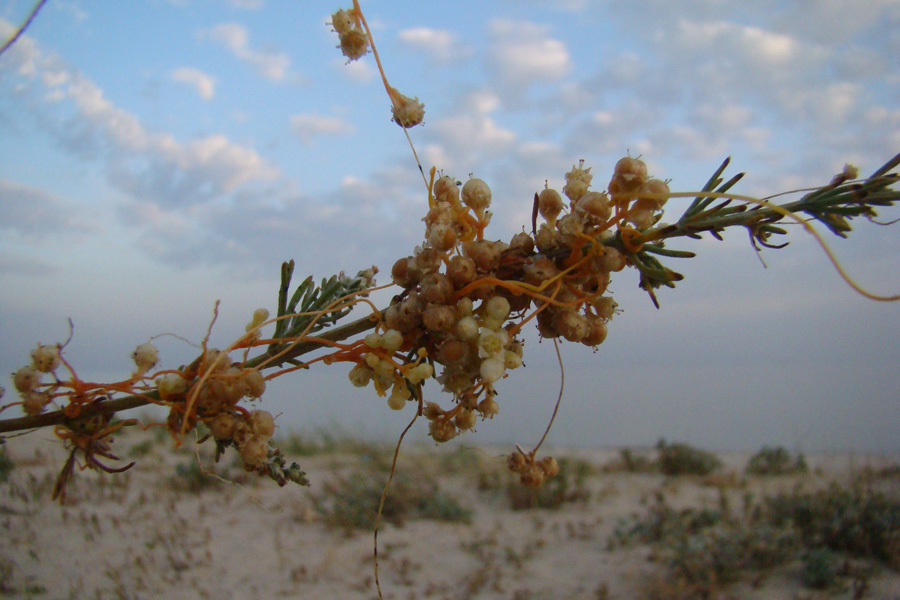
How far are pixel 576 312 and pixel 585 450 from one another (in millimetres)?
9066

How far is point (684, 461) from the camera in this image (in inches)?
290

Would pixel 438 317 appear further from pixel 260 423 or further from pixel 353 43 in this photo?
pixel 353 43

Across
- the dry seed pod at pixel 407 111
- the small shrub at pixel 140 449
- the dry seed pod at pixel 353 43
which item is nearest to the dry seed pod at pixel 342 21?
the dry seed pod at pixel 353 43

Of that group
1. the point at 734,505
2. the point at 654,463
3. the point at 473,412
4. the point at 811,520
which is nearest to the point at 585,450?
the point at 654,463

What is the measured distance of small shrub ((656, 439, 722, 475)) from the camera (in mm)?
7305

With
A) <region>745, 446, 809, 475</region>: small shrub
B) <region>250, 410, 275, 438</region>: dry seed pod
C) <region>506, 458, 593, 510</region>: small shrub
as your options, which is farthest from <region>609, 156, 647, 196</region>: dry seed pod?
<region>745, 446, 809, 475</region>: small shrub

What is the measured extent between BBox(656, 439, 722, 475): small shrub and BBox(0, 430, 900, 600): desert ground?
0.67 ft

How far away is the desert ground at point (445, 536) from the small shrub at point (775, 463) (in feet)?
0.43

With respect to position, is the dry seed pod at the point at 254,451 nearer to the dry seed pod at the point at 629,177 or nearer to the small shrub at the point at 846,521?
the dry seed pod at the point at 629,177

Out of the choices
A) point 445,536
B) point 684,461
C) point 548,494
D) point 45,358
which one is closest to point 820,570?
point 548,494

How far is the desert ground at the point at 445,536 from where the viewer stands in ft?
13.9

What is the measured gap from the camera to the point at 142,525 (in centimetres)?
521

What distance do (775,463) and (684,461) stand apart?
1.17 meters

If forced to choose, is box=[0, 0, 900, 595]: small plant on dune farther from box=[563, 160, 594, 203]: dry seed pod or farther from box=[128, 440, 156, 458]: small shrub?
box=[128, 440, 156, 458]: small shrub
